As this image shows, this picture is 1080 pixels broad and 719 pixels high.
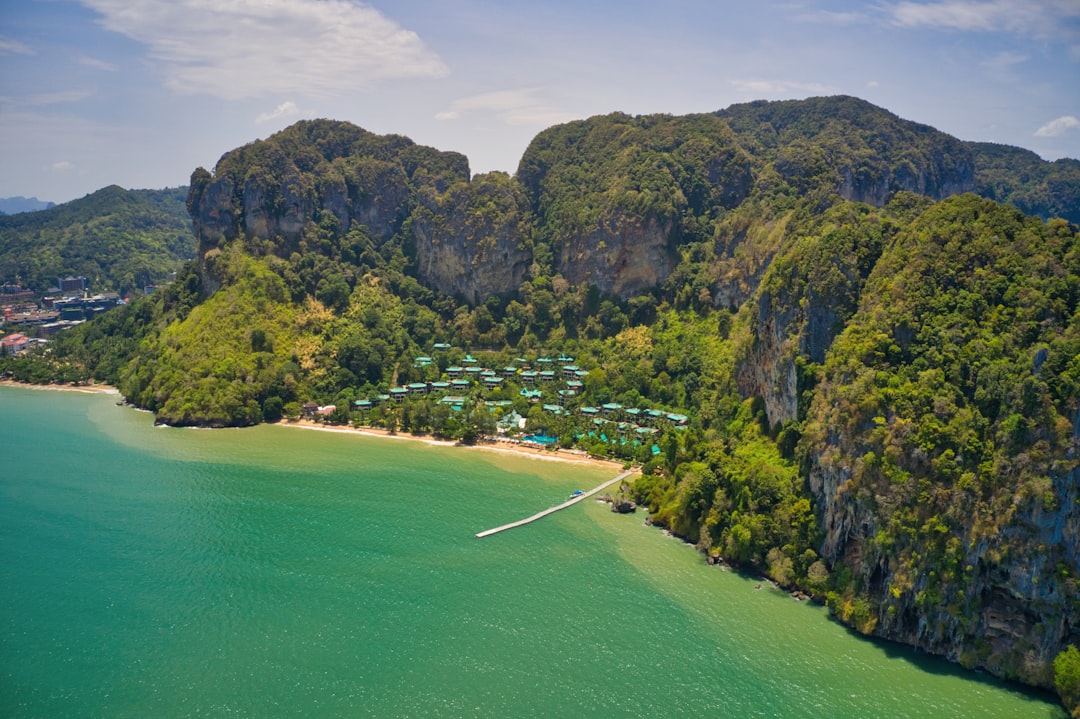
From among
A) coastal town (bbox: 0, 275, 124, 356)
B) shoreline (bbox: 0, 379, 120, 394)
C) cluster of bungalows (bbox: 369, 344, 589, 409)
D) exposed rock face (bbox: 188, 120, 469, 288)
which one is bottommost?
shoreline (bbox: 0, 379, 120, 394)

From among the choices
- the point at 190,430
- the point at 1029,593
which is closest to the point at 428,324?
the point at 190,430

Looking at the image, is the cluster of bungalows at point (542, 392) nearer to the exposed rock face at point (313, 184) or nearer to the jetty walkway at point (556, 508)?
the jetty walkway at point (556, 508)

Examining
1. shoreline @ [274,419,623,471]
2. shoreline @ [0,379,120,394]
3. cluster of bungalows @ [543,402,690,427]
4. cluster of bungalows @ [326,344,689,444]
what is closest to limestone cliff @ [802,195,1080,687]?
cluster of bungalows @ [543,402,690,427]

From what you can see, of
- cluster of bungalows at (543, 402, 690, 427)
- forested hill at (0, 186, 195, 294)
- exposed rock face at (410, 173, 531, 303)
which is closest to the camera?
cluster of bungalows at (543, 402, 690, 427)

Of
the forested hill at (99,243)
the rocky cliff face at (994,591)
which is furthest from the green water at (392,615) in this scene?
the forested hill at (99,243)

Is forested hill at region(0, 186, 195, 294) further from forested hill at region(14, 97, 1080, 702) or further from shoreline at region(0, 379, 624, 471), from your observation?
shoreline at region(0, 379, 624, 471)

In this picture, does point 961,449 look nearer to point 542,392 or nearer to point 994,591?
point 994,591

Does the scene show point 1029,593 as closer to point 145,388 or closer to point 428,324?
point 428,324
